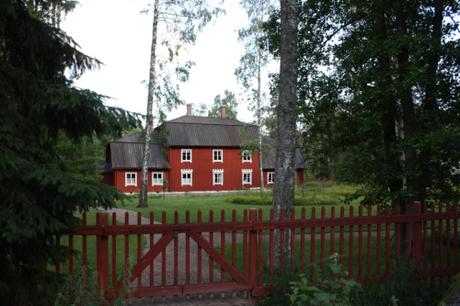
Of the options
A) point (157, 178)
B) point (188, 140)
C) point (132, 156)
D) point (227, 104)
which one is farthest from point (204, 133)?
point (227, 104)

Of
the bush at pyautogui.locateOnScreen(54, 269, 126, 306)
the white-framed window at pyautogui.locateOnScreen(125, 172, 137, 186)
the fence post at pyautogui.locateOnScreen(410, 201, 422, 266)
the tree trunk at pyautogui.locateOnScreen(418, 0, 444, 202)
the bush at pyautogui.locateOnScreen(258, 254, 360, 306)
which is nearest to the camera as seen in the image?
the bush at pyautogui.locateOnScreen(54, 269, 126, 306)

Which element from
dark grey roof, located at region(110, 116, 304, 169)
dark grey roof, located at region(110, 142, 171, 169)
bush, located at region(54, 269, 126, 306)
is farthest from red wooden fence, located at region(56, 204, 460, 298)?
dark grey roof, located at region(110, 142, 171, 169)

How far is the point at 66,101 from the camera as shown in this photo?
164 inches

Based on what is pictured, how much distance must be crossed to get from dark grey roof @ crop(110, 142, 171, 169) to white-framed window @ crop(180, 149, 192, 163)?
61.7 inches

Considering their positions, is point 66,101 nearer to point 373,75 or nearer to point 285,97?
point 285,97

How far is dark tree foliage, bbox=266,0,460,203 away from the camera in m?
7.72

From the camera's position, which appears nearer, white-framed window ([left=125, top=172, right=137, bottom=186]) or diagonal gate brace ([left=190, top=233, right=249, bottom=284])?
diagonal gate brace ([left=190, top=233, right=249, bottom=284])

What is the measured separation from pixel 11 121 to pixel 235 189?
40240 mm

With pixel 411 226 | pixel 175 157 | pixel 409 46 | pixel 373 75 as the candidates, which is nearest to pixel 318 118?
pixel 373 75

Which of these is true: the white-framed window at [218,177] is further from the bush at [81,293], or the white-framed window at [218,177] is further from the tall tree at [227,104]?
the bush at [81,293]

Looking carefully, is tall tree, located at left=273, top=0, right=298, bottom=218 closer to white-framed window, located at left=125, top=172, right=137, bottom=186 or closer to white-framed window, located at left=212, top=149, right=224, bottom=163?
white-framed window, located at left=125, top=172, right=137, bottom=186

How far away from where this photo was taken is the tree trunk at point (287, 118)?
6.83 m

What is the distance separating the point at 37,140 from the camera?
4418 mm

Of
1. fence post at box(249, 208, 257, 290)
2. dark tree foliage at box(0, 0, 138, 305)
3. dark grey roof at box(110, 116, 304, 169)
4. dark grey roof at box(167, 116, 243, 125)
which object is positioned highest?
dark grey roof at box(167, 116, 243, 125)
